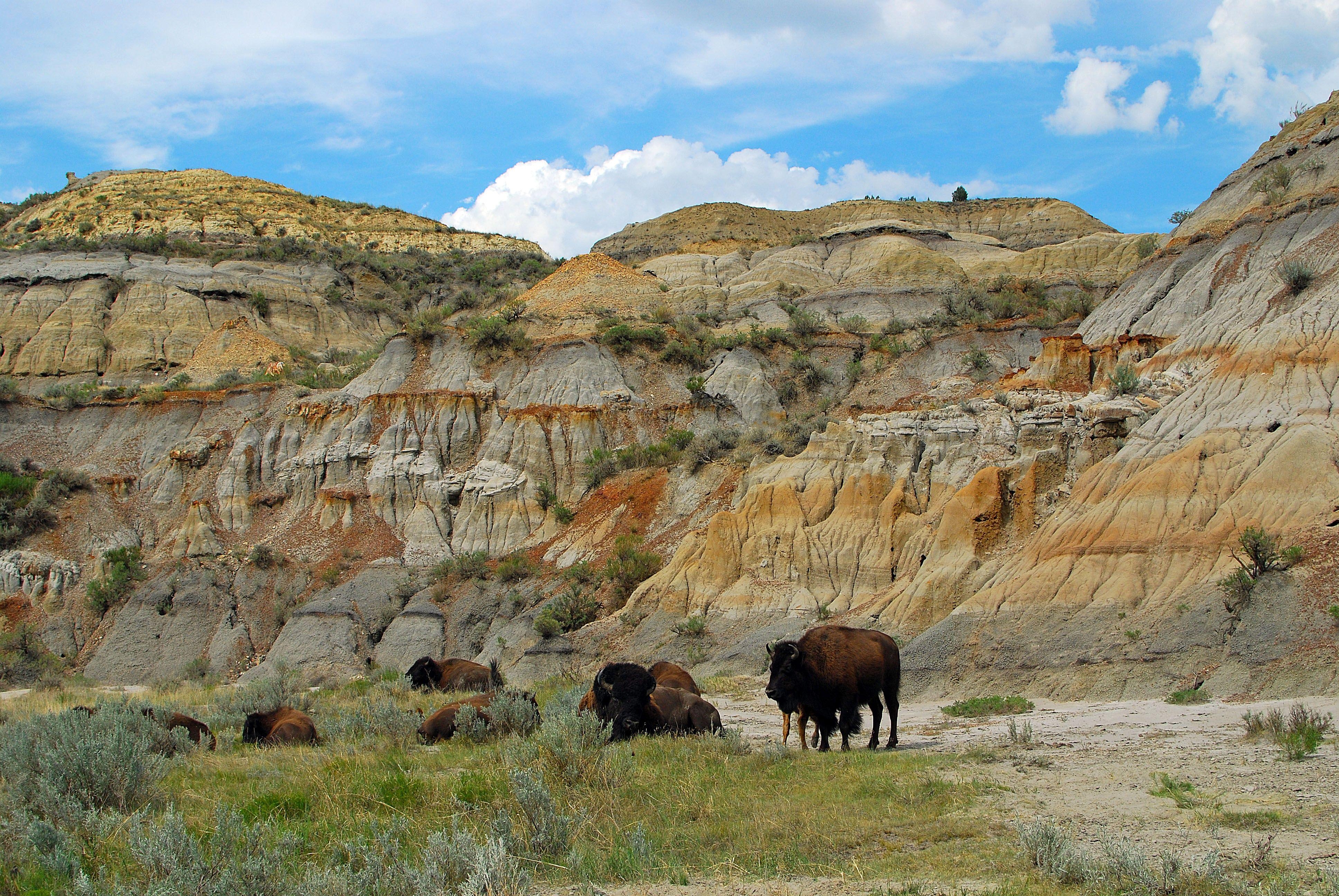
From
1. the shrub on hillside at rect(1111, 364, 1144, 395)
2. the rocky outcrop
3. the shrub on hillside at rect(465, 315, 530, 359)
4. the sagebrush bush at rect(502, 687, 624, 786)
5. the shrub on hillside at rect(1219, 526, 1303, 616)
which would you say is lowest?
the sagebrush bush at rect(502, 687, 624, 786)

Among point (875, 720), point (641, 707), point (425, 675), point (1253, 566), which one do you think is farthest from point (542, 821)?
point (1253, 566)

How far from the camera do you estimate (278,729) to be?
14109mm

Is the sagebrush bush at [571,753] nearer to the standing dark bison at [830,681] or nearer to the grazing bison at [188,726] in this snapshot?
the standing dark bison at [830,681]

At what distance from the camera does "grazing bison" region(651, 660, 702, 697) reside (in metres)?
16.3

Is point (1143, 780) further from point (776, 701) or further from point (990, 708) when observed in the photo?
point (990, 708)

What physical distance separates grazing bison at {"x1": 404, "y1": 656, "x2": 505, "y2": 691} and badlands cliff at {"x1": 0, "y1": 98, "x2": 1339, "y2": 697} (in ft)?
22.3

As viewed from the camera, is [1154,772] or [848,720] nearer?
[1154,772]

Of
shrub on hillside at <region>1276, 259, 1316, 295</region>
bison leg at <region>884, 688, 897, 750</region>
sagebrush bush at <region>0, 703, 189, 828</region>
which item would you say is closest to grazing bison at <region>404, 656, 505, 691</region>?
bison leg at <region>884, 688, 897, 750</region>

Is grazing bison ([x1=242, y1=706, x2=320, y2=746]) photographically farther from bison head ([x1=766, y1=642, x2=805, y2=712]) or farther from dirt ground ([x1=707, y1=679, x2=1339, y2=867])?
bison head ([x1=766, y1=642, x2=805, y2=712])

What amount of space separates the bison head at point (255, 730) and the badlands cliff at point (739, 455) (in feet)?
39.6

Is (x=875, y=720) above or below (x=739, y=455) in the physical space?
below

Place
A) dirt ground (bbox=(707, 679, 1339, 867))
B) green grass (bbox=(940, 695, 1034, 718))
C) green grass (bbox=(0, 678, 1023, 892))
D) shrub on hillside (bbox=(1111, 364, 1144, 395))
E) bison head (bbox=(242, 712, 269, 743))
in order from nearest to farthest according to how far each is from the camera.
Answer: green grass (bbox=(0, 678, 1023, 892)) → dirt ground (bbox=(707, 679, 1339, 867)) → bison head (bbox=(242, 712, 269, 743)) → green grass (bbox=(940, 695, 1034, 718)) → shrub on hillside (bbox=(1111, 364, 1144, 395))

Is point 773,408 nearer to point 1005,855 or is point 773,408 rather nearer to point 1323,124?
point 1323,124

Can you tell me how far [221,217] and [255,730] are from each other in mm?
86302
